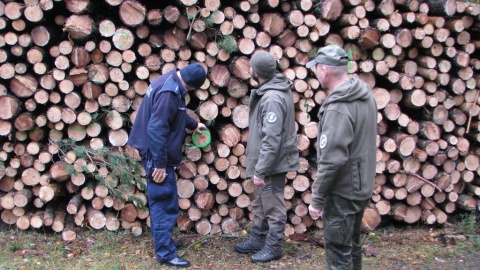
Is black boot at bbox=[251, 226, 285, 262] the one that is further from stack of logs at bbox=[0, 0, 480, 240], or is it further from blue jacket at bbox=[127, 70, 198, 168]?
blue jacket at bbox=[127, 70, 198, 168]

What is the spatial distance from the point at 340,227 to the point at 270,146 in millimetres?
1057

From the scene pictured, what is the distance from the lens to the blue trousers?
4453mm

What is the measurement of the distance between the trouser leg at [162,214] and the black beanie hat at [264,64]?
126cm

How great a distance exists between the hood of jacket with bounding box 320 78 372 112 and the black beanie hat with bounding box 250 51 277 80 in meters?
1.09

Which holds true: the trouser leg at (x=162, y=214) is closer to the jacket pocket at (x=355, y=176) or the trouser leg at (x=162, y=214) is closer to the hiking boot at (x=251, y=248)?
the hiking boot at (x=251, y=248)

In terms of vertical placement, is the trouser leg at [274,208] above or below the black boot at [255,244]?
above

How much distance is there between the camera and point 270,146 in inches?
167

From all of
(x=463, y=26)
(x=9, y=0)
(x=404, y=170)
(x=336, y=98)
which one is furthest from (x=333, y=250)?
Answer: (x=9, y=0)

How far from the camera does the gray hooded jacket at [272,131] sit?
427 cm

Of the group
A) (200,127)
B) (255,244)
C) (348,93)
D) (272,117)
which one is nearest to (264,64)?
(272,117)

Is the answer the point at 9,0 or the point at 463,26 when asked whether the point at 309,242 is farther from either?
the point at 9,0

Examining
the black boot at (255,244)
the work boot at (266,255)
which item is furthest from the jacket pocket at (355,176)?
the black boot at (255,244)

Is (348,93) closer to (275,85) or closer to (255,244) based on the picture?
(275,85)

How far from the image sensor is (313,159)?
540 centimetres
